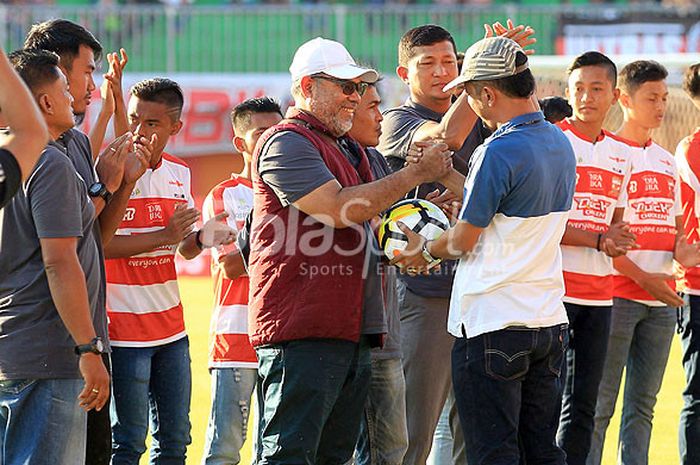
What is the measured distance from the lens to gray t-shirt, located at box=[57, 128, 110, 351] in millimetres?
5367

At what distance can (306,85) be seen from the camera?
5.67 metres

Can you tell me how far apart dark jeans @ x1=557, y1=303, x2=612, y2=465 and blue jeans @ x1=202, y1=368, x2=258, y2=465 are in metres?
1.99

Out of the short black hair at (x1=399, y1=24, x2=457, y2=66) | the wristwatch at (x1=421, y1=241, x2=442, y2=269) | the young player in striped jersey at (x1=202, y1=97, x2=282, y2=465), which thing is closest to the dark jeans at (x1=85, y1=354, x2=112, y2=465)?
the young player in striped jersey at (x1=202, y1=97, x2=282, y2=465)

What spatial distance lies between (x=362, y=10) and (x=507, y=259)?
57.3ft

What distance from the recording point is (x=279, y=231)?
541cm

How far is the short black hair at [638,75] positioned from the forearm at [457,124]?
78.9 inches

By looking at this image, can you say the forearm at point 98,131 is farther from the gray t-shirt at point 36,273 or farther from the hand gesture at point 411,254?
the hand gesture at point 411,254

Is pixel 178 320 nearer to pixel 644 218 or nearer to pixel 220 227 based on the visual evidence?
pixel 220 227

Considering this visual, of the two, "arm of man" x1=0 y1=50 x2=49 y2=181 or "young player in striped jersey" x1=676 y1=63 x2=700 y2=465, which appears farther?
"young player in striped jersey" x1=676 y1=63 x2=700 y2=465

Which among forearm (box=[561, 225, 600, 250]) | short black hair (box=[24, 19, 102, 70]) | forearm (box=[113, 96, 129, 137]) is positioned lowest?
forearm (box=[561, 225, 600, 250])

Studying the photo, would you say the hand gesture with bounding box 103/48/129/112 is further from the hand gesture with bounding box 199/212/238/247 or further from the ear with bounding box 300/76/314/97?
the ear with bounding box 300/76/314/97

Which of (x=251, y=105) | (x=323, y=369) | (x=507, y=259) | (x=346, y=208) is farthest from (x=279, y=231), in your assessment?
(x=251, y=105)

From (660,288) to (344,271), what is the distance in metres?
2.95

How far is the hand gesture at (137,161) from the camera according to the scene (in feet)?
19.5
